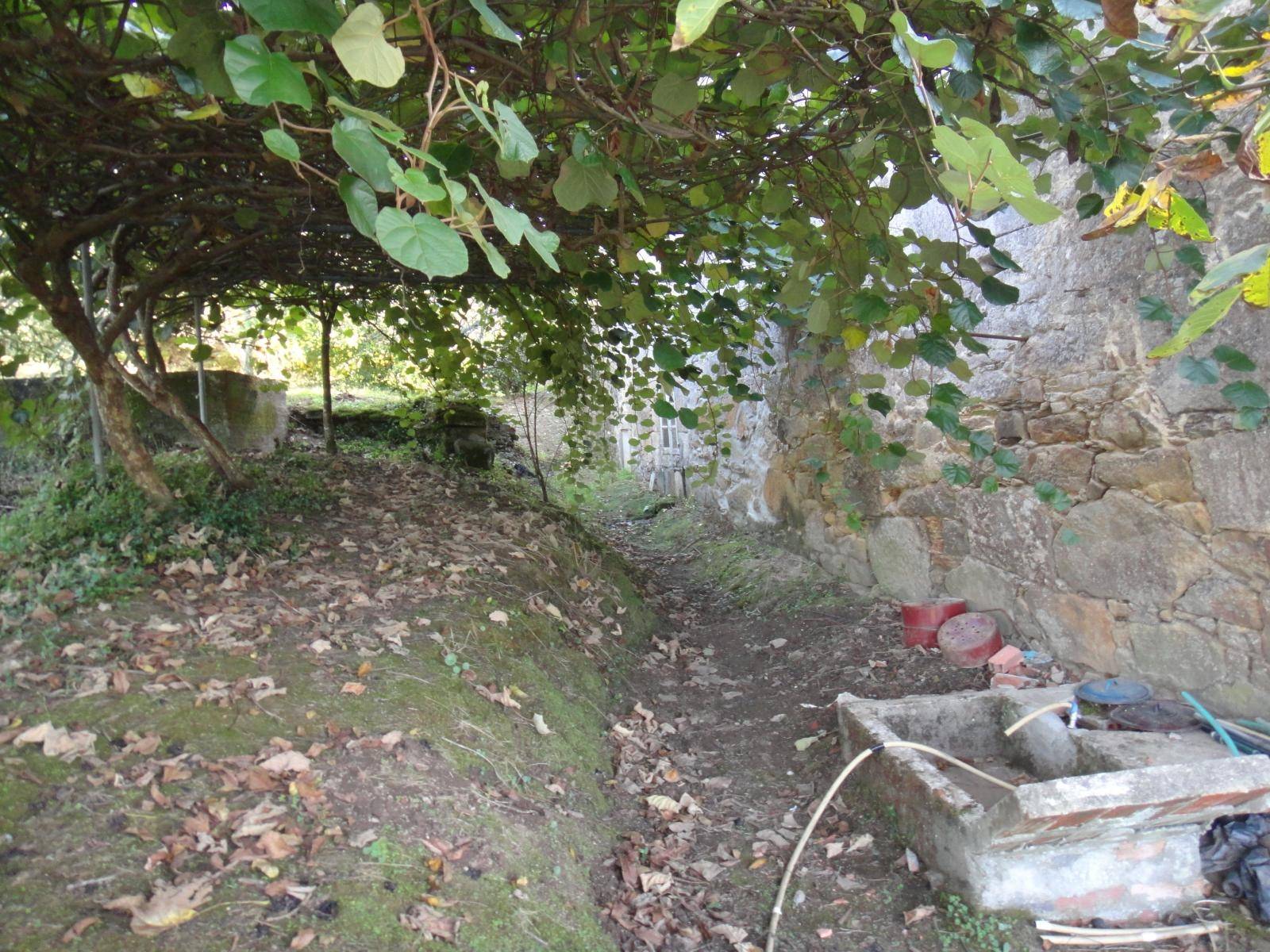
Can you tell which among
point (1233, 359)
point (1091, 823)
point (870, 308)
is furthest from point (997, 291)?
point (1091, 823)

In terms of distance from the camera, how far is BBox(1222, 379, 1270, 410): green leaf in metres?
2.57

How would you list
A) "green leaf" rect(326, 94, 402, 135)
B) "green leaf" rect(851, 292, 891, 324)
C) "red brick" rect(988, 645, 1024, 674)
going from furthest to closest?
"red brick" rect(988, 645, 1024, 674) < "green leaf" rect(851, 292, 891, 324) < "green leaf" rect(326, 94, 402, 135)

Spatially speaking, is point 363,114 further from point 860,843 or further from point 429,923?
point 860,843

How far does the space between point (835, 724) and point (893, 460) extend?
1222 millimetres

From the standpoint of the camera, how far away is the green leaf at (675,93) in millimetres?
2303

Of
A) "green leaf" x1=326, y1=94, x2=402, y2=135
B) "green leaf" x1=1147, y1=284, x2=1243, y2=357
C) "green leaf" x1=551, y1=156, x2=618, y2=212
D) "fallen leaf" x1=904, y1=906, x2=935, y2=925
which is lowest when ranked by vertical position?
"fallen leaf" x1=904, y1=906, x2=935, y2=925

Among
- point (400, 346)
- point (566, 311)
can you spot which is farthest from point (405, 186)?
point (400, 346)

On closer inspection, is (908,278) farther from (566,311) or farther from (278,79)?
(566,311)

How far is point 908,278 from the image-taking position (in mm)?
2916

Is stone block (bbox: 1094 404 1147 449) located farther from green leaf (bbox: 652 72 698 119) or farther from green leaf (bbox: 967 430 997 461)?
green leaf (bbox: 652 72 698 119)

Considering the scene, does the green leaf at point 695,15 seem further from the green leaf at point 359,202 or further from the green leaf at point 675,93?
the green leaf at point 675,93

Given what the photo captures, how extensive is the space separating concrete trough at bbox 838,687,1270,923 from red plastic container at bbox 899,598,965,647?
1.29 metres

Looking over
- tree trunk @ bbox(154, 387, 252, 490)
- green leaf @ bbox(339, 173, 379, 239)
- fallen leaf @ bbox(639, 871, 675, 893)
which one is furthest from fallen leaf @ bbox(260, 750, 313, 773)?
tree trunk @ bbox(154, 387, 252, 490)

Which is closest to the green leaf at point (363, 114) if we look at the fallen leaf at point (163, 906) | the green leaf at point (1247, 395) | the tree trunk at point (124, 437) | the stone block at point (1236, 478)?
the fallen leaf at point (163, 906)
